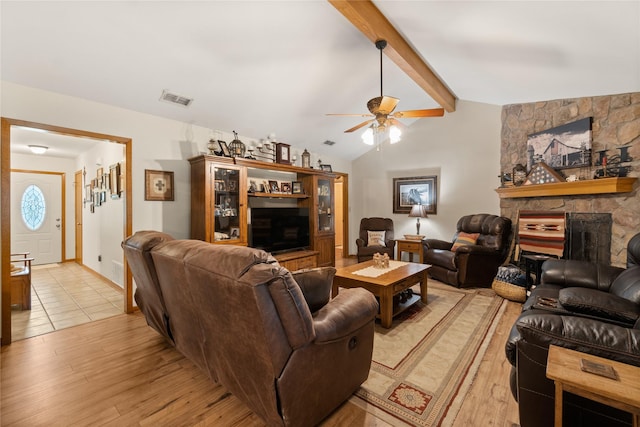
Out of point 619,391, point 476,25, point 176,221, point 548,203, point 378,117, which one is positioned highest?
point 476,25

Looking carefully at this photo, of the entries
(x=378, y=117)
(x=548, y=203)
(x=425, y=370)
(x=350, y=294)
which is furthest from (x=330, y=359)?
(x=548, y=203)

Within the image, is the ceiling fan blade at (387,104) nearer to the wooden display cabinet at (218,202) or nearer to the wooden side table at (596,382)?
the wooden display cabinet at (218,202)

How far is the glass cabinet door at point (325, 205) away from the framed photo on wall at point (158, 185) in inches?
104

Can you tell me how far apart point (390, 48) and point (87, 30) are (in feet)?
Answer: 9.06

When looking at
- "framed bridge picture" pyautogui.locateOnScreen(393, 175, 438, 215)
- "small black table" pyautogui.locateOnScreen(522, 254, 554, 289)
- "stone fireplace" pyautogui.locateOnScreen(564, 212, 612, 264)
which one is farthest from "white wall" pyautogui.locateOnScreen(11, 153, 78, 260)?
"stone fireplace" pyautogui.locateOnScreen(564, 212, 612, 264)

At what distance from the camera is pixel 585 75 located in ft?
9.58

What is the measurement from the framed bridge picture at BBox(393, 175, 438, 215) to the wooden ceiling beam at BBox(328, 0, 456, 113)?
5.77 feet

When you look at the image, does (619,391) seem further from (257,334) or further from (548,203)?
(548,203)

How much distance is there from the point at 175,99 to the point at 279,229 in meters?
2.41

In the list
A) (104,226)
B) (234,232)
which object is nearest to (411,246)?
(234,232)

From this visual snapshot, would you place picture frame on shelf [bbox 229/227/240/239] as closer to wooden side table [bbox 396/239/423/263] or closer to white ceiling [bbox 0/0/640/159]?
white ceiling [bbox 0/0/640/159]

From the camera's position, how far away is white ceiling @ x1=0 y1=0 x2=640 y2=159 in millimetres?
2152

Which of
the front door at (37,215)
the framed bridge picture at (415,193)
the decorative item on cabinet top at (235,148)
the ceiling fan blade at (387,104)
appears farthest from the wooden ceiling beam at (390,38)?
the front door at (37,215)

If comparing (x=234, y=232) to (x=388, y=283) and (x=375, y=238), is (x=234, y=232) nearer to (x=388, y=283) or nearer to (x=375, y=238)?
(x=388, y=283)
